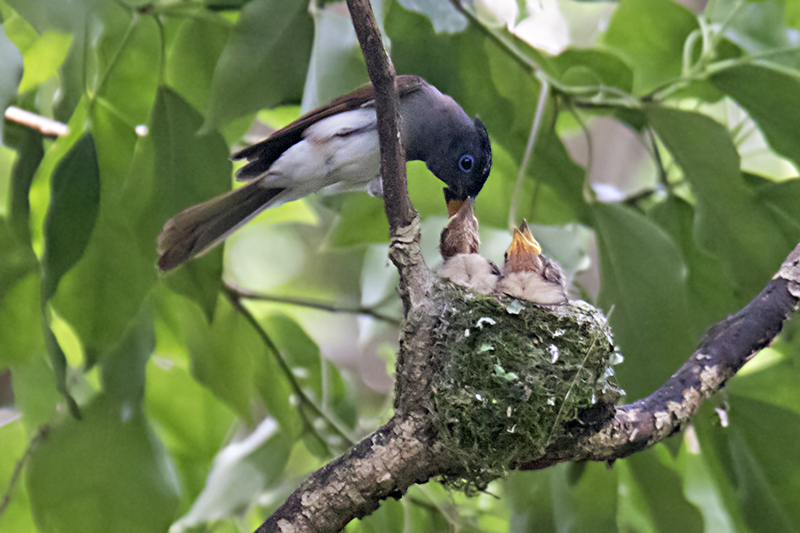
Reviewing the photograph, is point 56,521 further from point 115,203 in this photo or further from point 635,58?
point 635,58

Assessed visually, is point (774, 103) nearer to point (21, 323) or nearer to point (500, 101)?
point (500, 101)

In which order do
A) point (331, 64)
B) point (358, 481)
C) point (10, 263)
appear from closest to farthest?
1. point (358, 481)
2. point (331, 64)
3. point (10, 263)

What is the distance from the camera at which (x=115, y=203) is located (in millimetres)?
1616

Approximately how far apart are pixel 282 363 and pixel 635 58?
4.53ft

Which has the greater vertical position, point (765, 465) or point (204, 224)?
point (204, 224)

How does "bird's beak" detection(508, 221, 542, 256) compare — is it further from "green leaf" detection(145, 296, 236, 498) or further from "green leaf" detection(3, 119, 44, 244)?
"green leaf" detection(3, 119, 44, 244)

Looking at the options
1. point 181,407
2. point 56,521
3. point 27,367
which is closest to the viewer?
point 56,521

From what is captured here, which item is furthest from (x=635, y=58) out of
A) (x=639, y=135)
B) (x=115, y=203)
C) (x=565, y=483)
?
(x=115, y=203)

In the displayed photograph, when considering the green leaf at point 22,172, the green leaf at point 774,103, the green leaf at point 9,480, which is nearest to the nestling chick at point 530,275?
the green leaf at point 774,103

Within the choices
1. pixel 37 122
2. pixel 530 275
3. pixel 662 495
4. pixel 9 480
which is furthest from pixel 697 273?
pixel 9 480

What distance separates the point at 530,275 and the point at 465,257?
0.15m

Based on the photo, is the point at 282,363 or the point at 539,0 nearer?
the point at 539,0

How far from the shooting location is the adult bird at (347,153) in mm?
1419

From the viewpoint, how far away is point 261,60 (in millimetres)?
1476
